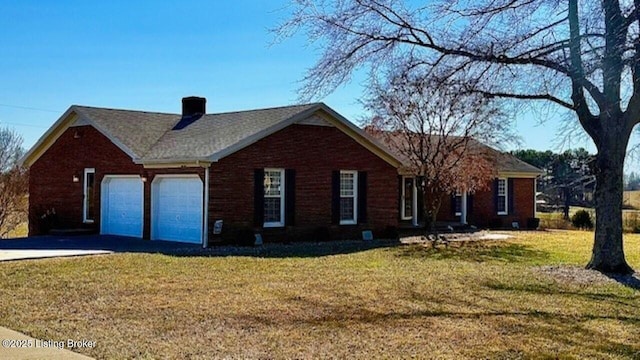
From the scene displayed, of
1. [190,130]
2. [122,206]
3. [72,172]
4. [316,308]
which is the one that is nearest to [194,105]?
[190,130]

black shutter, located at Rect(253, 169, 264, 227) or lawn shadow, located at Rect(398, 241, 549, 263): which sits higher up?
black shutter, located at Rect(253, 169, 264, 227)

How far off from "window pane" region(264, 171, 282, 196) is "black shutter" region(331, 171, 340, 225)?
7.22 ft

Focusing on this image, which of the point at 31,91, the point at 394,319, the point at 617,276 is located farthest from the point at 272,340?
the point at 31,91

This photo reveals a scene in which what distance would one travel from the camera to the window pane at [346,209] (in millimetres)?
22344

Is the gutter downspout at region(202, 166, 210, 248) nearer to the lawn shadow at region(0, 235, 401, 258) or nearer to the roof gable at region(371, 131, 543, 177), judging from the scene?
the lawn shadow at region(0, 235, 401, 258)

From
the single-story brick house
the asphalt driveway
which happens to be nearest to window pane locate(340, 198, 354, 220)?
the single-story brick house

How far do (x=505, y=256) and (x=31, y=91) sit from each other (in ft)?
81.2

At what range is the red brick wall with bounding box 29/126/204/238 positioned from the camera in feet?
69.4

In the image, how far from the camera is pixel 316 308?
31.9 feet

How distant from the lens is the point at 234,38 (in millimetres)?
16391

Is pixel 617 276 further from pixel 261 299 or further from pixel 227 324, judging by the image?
pixel 227 324

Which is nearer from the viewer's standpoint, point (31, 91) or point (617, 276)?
point (617, 276)

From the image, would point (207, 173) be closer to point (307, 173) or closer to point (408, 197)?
point (307, 173)
